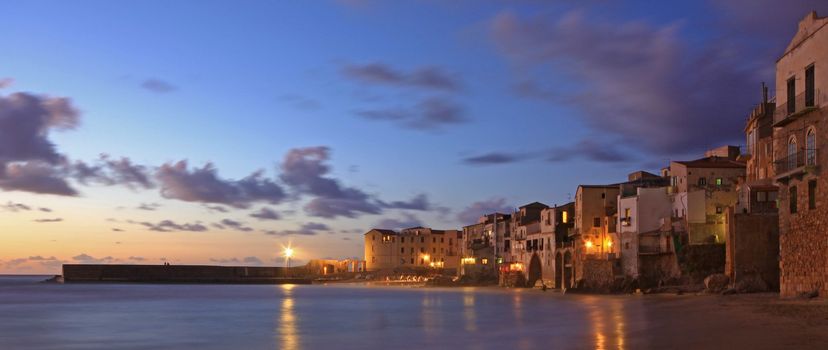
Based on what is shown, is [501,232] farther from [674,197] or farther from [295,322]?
[295,322]

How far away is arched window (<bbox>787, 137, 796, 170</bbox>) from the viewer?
108ft

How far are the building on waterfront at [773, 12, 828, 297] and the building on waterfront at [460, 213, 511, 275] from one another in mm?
71111

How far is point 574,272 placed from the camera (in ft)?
248

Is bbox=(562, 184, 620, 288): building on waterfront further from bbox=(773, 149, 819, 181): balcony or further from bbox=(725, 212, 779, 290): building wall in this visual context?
bbox=(773, 149, 819, 181): balcony

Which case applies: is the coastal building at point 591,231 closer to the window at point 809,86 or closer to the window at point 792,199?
the window at point 792,199

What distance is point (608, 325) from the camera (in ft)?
107

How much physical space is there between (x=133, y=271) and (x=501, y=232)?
77.5 meters

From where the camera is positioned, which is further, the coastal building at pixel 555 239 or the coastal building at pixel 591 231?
the coastal building at pixel 555 239

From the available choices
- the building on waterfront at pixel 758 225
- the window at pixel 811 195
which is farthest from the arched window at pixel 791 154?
the building on waterfront at pixel 758 225

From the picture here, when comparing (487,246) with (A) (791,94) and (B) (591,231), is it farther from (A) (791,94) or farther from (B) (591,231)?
(A) (791,94)

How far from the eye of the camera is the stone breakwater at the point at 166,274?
481ft

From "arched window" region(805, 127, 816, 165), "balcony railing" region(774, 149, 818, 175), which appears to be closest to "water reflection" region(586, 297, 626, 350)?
"balcony railing" region(774, 149, 818, 175)

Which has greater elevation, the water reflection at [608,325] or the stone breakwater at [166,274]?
the water reflection at [608,325]

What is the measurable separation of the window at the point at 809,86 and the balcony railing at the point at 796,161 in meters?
1.92
